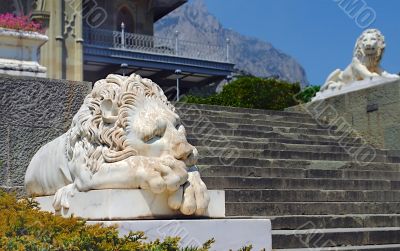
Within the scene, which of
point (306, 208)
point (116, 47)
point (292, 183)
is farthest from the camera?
point (116, 47)

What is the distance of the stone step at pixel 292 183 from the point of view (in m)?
7.07

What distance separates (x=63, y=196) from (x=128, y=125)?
0.68 metres

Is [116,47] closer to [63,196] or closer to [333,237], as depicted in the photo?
[333,237]

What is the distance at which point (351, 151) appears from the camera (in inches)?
417

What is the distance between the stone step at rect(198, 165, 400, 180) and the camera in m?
7.48

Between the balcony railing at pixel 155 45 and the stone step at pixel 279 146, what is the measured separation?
50.9ft

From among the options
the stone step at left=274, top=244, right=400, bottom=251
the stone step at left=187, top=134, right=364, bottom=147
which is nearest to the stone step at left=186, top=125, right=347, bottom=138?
the stone step at left=187, top=134, right=364, bottom=147

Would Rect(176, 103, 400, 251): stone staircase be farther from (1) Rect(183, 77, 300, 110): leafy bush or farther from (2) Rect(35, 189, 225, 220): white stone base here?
(1) Rect(183, 77, 300, 110): leafy bush

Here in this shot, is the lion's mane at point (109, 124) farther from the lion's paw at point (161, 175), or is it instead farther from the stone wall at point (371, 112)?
the stone wall at point (371, 112)

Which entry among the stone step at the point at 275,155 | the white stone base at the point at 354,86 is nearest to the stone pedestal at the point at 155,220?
the stone step at the point at 275,155

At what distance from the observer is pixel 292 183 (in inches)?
302

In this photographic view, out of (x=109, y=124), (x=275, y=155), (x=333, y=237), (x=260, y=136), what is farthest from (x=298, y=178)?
(x=109, y=124)

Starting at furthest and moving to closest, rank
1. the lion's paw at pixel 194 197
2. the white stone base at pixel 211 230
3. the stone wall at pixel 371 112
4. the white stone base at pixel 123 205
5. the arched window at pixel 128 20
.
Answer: the arched window at pixel 128 20 → the stone wall at pixel 371 112 → the lion's paw at pixel 194 197 → the white stone base at pixel 123 205 → the white stone base at pixel 211 230

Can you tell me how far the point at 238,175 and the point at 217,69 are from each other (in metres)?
19.6
